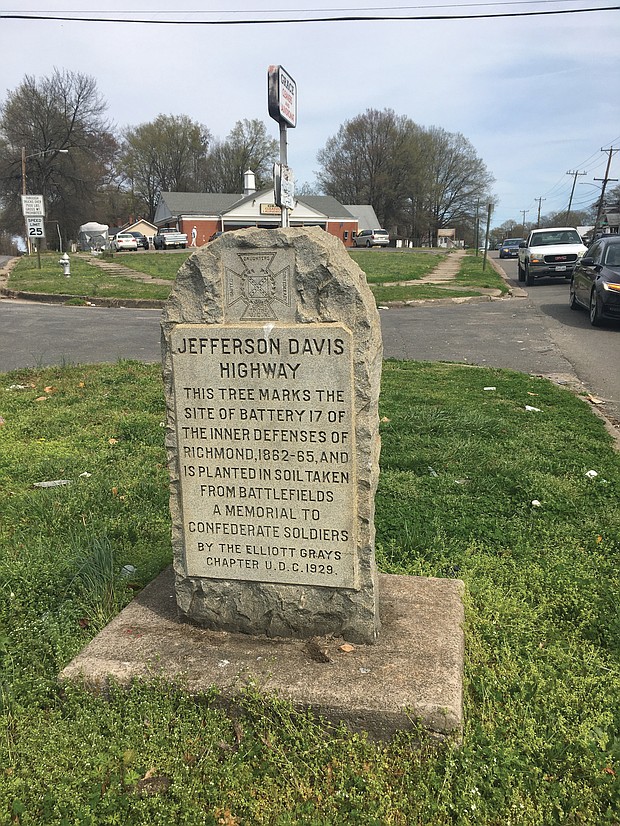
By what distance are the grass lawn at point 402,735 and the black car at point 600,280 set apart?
7.29 m

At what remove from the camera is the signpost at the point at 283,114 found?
9480 mm

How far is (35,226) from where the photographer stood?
24.4 meters

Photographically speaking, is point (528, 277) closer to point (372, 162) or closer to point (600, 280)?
point (600, 280)

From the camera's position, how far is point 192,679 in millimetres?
2625

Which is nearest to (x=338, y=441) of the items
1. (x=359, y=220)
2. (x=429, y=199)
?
(x=359, y=220)

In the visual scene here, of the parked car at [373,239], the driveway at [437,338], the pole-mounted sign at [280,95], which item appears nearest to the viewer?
the driveway at [437,338]

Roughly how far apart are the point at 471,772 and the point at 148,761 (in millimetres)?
1110

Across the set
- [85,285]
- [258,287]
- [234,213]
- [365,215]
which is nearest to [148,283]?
[85,285]

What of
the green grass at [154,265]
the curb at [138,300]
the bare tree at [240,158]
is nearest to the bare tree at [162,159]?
the bare tree at [240,158]

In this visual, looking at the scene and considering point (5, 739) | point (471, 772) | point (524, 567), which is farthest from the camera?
point (524, 567)

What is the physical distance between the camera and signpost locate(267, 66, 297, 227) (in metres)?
9.48

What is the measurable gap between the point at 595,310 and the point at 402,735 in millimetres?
11762

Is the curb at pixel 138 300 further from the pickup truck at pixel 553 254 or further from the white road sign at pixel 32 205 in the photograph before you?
the white road sign at pixel 32 205

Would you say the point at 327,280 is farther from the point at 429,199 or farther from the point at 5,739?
the point at 429,199
